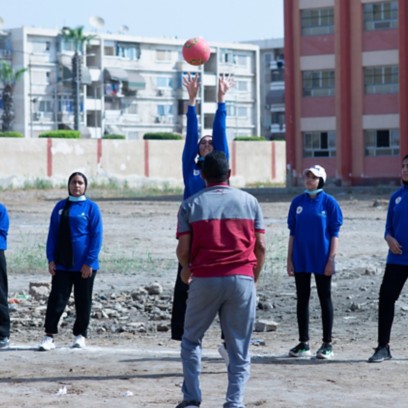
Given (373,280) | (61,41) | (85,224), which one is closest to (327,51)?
(373,280)

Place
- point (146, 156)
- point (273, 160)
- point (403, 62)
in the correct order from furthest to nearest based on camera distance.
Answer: point (273, 160), point (146, 156), point (403, 62)

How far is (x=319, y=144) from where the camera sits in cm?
6412

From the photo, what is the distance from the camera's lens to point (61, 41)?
117688mm

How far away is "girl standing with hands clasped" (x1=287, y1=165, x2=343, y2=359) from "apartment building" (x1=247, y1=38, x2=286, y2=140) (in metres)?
119

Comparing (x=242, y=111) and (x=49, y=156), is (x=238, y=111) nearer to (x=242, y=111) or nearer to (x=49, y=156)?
(x=242, y=111)

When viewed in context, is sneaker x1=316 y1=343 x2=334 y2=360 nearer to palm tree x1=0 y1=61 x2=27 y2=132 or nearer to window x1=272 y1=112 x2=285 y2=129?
palm tree x1=0 y1=61 x2=27 y2=132

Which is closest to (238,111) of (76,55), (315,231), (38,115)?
(38,115)

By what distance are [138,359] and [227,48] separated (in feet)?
388

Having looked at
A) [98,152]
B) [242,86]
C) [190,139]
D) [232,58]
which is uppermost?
[232,58]

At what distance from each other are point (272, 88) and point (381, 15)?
73.3 metres

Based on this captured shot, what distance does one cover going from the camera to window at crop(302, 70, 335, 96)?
63469 millimetres

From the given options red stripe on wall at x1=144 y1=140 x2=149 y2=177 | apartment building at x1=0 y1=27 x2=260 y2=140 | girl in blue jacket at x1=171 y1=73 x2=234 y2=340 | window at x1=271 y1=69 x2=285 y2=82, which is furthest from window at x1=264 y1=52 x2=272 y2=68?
girl in blue jacket at x1=171 y1=73 x2=234 y2=340

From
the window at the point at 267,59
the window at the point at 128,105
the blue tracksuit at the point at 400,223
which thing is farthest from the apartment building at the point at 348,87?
the window at the point at 267,59

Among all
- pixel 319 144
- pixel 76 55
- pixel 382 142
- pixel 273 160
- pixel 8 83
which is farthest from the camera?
pixel 8 83
